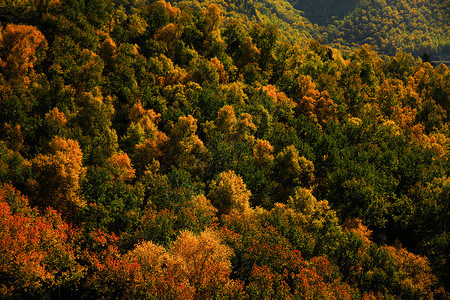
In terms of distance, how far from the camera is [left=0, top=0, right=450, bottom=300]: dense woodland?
3800cm

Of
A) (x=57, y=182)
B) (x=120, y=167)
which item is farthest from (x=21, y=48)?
(x=57, y=182)

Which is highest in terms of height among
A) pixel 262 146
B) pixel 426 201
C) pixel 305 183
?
pixel 426 201

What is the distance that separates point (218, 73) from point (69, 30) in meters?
37.7

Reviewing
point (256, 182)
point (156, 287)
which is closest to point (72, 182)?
point (156, 287)

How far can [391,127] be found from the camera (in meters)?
82.9

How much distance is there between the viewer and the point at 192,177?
58125 mm

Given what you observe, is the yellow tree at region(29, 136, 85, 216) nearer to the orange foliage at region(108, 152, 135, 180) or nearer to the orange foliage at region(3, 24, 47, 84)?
the orange foliage at region(108, 152, 135, 180)

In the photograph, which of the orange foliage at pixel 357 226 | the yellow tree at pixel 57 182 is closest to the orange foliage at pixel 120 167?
the yellow tree at pixel 57 182

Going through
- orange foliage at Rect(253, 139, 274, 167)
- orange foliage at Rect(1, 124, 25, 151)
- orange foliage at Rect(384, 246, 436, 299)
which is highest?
orange foliage at Rect(384, 246, 436, 299)

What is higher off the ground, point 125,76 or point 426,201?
point 426,201

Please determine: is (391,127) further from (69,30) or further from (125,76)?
(69,30)

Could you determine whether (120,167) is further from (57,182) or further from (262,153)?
(262,153)

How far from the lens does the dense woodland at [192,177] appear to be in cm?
3800

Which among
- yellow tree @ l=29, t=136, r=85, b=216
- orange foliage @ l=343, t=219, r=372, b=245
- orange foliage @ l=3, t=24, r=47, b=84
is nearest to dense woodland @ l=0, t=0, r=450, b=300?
yellow tree @ l=29, t=136, r=85, b=216
